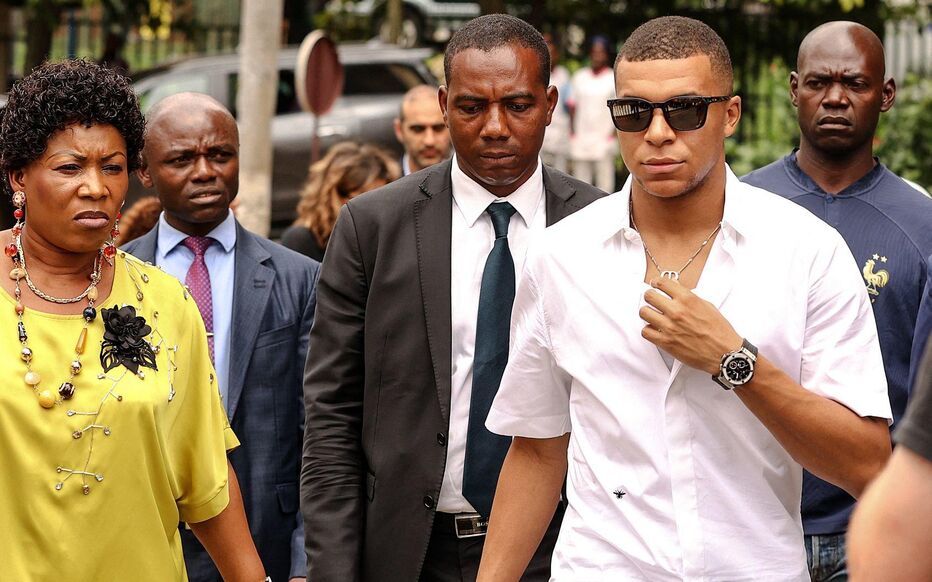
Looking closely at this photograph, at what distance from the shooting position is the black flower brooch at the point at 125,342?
13.2 ft

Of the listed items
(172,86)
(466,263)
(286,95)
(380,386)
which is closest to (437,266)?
(466,263)

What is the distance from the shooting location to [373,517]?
4762mm

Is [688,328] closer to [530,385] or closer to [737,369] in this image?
[737,369]

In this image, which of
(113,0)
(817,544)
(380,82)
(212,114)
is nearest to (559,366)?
(817,544)

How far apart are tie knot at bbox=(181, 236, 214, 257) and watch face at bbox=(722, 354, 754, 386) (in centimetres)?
275

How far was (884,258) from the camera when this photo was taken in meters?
5.31

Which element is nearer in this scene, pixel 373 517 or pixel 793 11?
pixel 373 517

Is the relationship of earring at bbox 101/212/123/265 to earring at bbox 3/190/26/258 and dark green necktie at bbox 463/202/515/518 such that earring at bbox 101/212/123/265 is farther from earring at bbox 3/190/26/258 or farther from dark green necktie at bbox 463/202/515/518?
dark green necktie at bbox 463/202/515/518

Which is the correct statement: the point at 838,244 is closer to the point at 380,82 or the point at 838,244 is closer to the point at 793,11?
the point at 380,82

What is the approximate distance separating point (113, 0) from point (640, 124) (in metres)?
16.9

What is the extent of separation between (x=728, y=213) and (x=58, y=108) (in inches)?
72.3

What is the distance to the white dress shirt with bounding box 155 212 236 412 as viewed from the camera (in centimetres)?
550

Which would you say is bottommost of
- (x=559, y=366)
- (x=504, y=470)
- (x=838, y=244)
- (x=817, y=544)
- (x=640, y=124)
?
(x=817, y=544)

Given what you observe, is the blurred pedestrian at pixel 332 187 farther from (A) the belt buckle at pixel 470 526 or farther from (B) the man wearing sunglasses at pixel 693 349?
(B) the man wearing sunglasses at pixel 693 349
